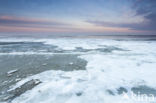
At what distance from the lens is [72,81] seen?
2697mm

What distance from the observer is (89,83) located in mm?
2551

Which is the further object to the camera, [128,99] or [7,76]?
[7,76]

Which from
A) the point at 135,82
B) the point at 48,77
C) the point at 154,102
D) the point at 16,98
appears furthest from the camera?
the point at 48,77

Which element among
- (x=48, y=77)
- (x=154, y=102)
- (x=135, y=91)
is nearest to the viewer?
(x=154, y=102)

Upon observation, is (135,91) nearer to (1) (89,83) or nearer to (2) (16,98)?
(1) (89,83)

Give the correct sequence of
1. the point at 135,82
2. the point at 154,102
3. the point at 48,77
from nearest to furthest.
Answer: the point at 154,102, the point at 135,82, the point at 48,77

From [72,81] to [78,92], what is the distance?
562 mm

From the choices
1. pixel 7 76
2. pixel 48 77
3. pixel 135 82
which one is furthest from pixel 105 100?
pixel 7 76

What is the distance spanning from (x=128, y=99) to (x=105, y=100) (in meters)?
0.54

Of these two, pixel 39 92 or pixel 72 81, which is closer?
pixel 39 92

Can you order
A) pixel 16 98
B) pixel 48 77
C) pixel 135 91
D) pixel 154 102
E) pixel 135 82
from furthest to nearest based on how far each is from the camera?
1. pixel 48 77
2. pixel 135 82
3. pixel 135 91
4. pixel 16 98
5. pixel 154 102

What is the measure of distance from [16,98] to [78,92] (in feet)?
4.94

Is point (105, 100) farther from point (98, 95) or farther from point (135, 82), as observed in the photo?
point (135, 82)

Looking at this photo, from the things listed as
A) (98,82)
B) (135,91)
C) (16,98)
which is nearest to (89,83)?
(98,82)
